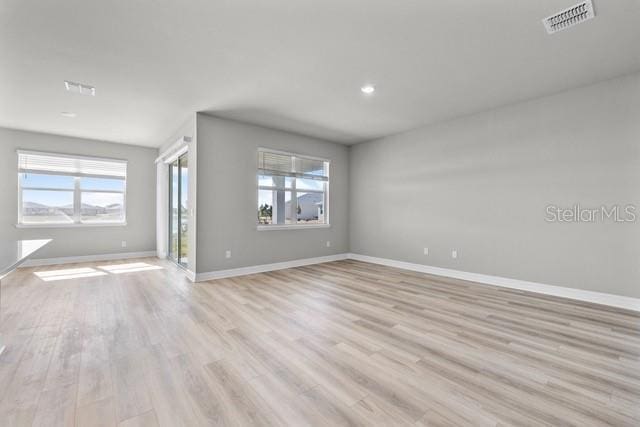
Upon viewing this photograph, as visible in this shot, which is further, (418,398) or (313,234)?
(313,234)

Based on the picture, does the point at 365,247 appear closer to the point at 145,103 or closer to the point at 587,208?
the point at 587,208

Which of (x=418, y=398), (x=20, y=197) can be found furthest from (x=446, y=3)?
(x=20, y=197)

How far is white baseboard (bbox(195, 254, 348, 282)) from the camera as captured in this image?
15.1 ft

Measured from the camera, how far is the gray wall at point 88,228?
212 inches

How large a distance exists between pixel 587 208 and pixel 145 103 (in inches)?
243

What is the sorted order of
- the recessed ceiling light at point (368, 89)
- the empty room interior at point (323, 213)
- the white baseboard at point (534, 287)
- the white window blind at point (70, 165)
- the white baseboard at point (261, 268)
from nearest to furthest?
the empty room interior at point (323, 213)
the white baseboard at point (534, 287)
the recessed ceiling light at point (368, 89)
the white baseboard at point (261, 268)
the white window blind at point (70, 165)

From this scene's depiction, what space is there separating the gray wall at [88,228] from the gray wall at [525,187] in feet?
18.7

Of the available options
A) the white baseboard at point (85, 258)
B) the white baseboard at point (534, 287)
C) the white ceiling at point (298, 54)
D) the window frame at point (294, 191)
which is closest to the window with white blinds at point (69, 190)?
the white baseboard at point (85, 258)

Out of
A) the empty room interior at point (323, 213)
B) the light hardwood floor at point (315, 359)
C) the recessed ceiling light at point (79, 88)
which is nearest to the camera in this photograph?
the light hardwood floor at point (315, 359)

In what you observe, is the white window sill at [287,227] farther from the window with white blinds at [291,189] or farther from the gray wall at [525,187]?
the gray wall at [525,187]

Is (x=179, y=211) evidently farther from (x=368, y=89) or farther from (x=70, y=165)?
(x=368, y=89)

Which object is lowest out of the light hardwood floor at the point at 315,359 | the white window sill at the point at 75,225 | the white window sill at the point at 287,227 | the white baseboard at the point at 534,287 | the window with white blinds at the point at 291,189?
the light hardwood floor at the point at 315,359

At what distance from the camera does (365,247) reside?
6445 millimetres

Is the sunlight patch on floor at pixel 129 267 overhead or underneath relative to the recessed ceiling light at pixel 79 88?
underneath
